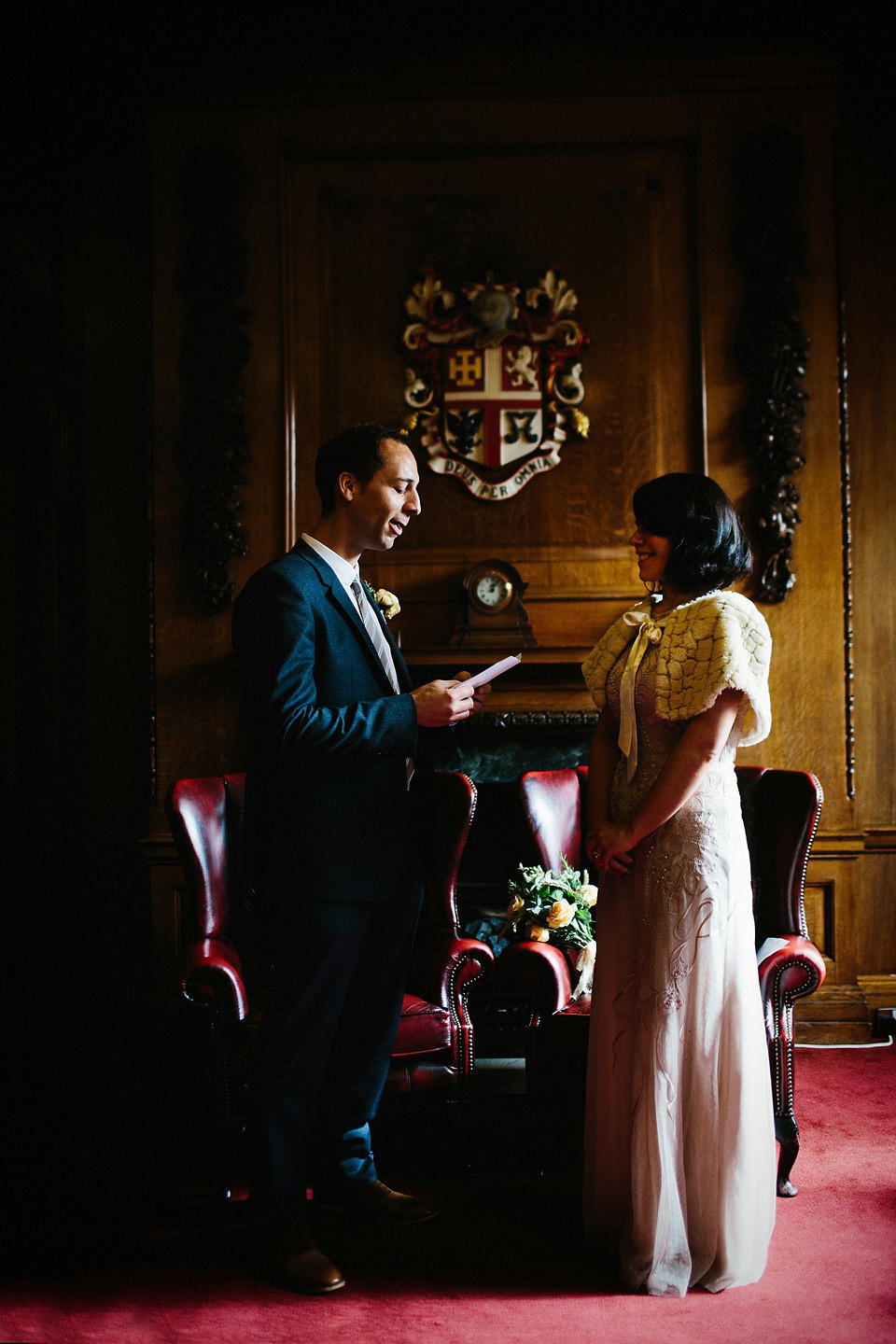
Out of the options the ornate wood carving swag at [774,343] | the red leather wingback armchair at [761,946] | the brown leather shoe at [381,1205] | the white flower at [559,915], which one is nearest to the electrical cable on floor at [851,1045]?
the red leather wingback armchair at [761,946]

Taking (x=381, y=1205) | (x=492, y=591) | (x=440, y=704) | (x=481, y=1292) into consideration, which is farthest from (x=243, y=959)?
(x=492, y=591)

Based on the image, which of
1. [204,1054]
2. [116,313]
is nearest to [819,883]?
[204,1054]

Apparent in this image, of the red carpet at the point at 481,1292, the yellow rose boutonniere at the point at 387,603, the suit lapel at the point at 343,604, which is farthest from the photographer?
the yellow rose boutonniere at the point at 387,603

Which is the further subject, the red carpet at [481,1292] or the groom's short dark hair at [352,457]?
the groom's short dark hair at [352,457]

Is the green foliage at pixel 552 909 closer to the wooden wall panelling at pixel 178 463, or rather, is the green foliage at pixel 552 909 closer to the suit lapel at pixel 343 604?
the suit lapel at pixel 343 604

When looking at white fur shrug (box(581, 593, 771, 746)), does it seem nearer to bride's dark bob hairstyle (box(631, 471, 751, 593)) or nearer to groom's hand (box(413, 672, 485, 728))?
bride's dark bob hairstyle (box(631, 471, 751, 593))

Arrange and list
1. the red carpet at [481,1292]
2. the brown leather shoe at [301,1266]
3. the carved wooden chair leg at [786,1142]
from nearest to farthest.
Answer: the red carpet at [481,1292], the brown leather shoe at [301,1266], the carved wooden chair leg at [786,1142]

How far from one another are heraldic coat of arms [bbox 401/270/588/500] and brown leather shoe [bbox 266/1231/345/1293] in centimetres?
279

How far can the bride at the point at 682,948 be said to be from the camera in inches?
76.2

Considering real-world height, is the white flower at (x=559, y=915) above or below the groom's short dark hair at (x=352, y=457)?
below

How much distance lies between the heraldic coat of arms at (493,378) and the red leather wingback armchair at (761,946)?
4.71 ft

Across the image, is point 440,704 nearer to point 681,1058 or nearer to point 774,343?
point 681,1058

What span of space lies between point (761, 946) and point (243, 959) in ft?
5.04

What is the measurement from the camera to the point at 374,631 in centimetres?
229
